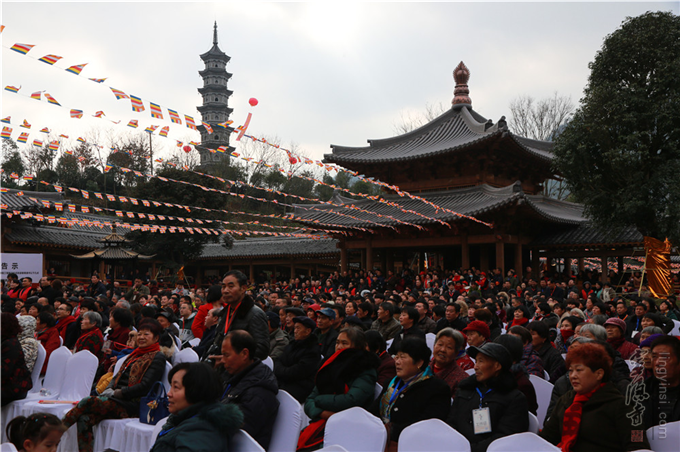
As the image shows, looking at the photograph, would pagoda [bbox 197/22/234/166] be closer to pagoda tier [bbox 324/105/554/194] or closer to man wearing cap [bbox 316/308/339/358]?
pagoda tier [bbox 324/105/554/194]

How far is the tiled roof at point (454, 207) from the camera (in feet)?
55.5

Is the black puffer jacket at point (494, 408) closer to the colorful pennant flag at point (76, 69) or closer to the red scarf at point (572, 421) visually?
the red scarf at point (572, 421)

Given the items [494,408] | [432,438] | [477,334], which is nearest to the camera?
[432,438]

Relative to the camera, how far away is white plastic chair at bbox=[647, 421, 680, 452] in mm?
2969

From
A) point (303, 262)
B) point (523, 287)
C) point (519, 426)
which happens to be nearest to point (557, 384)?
point (519, 426)

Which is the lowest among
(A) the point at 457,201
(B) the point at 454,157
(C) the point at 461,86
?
(A) the point at 457,201

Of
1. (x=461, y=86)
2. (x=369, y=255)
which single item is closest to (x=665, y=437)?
(x=369, y=255)

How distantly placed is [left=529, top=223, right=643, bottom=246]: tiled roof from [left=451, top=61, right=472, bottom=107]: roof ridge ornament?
6.69 metres

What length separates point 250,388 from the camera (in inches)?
142

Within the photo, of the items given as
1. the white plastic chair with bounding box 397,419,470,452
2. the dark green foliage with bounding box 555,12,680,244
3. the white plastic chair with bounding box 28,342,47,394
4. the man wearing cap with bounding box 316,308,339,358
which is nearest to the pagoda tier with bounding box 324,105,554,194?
the dark green foliage with bounding box 555,12,680,244

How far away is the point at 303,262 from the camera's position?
1033 inches

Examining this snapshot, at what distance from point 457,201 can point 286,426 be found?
15.8 m

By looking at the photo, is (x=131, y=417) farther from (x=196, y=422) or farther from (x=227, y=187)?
(x=227, y=187)

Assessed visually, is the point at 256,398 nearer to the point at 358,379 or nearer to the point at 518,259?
the point at 358,379
